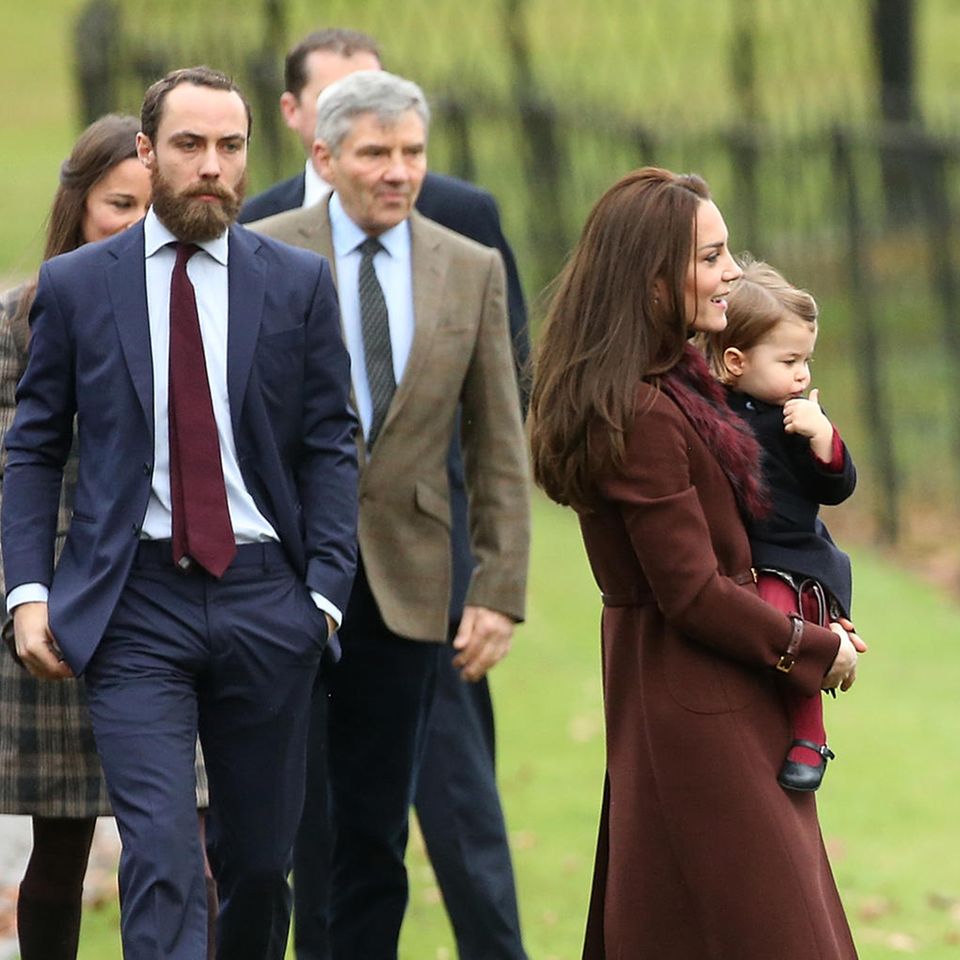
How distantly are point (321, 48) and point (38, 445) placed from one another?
2267mm

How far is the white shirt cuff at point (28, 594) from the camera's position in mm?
4906

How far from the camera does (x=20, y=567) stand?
491 centimetres

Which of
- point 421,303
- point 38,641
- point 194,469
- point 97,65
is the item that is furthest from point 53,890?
point 97,65

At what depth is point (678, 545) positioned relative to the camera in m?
4.46

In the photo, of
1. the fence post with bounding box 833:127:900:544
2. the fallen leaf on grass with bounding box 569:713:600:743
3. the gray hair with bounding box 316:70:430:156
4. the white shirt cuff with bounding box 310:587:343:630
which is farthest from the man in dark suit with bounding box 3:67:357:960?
the fence post with bounding box 833:127:900:544

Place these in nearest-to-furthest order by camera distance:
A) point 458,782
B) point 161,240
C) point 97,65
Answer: point 161,240
point 458,782
point 97,65

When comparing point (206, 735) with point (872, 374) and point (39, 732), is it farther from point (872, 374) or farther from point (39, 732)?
point (872, 374)

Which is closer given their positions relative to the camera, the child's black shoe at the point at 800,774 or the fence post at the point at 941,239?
the child's black shoe at the point at 800,774

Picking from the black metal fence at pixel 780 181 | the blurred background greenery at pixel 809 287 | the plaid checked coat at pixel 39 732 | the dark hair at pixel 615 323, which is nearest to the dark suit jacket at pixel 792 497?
the dark hair at pixel 615 323

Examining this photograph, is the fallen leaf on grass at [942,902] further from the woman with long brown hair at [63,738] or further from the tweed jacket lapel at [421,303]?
the woman with long brown hair at [63,738]

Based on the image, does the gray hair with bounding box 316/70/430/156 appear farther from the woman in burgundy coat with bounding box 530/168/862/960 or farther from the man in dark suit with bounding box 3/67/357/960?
the woman in burgundy coat with bounding box 530/168/862/960

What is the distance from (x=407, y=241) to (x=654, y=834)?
1850 millimetres

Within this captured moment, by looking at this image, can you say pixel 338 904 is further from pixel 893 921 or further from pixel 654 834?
pixel 893 921

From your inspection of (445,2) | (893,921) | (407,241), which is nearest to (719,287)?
(407,241)
